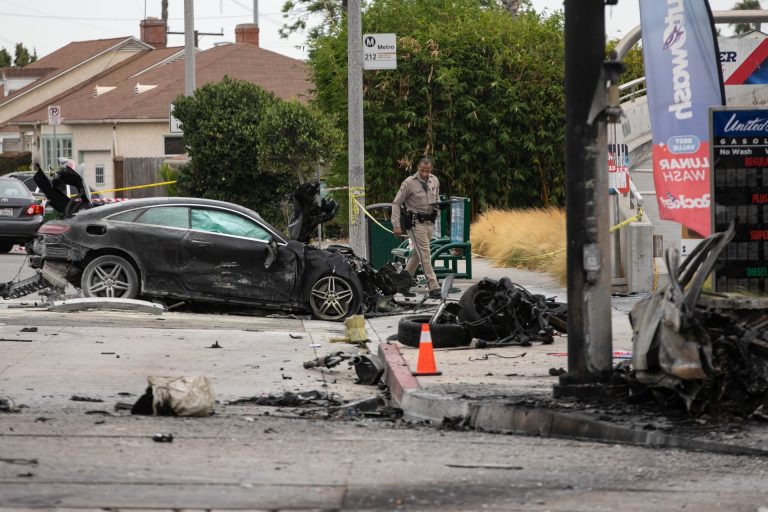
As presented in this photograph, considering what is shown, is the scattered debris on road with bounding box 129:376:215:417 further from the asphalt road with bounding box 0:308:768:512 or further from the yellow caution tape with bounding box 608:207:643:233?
the yellow caution tape with bounding box 608:207:643:233

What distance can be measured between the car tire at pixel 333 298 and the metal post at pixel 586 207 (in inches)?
270

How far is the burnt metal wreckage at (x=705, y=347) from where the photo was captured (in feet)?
26.4

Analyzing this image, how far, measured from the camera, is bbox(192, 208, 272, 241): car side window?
51.4ft

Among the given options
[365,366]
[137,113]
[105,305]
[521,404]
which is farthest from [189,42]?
[521,404]

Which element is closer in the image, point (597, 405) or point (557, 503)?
point (557, 503)

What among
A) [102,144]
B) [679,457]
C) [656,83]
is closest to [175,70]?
[102,144]

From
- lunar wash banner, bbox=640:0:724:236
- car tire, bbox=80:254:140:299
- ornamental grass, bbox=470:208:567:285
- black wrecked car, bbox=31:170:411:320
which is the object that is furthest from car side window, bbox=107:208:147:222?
lunar wash banner, bbox=640:0:724:236

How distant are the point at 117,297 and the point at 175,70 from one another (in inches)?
1565

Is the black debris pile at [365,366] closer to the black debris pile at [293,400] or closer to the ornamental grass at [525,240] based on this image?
the black debris pile at [293,400]

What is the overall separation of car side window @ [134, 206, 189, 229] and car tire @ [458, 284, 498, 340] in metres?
4.44

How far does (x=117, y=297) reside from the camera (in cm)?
1543

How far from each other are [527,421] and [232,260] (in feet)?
24.9

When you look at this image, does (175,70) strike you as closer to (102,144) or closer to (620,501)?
(102,144)

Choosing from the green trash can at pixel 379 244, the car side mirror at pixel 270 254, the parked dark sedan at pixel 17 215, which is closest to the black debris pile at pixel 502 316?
the car side mirror at pixel 270 254
